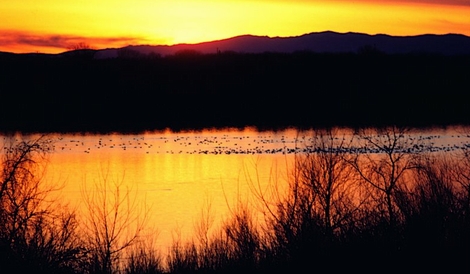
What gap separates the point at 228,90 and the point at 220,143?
43468mm

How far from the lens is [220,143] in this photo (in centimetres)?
4984

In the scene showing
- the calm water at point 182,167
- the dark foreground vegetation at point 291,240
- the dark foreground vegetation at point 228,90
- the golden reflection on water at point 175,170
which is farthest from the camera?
the dark foreground vegetation at point 228,90

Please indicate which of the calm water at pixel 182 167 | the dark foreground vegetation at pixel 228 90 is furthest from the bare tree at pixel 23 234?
the dark foreground vegetation at pixel 228 90

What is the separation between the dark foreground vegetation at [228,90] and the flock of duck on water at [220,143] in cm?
677

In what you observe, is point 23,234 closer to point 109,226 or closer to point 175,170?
point 109,226

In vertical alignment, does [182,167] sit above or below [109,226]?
below

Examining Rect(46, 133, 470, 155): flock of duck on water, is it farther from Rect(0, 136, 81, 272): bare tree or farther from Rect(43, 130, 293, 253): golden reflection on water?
Rect(0, 136, 81, 272): bare tree

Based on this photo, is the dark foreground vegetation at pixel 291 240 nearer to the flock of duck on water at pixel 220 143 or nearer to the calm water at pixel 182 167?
the calm water at pixel 182 167

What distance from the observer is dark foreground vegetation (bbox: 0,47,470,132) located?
227 feet

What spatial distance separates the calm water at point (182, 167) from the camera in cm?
2728

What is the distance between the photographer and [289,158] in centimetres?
3869

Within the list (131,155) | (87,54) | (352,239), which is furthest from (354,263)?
(87,54)

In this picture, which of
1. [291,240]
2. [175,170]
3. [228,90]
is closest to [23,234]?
[291,240]

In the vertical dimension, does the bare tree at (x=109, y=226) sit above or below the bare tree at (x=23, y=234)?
below
